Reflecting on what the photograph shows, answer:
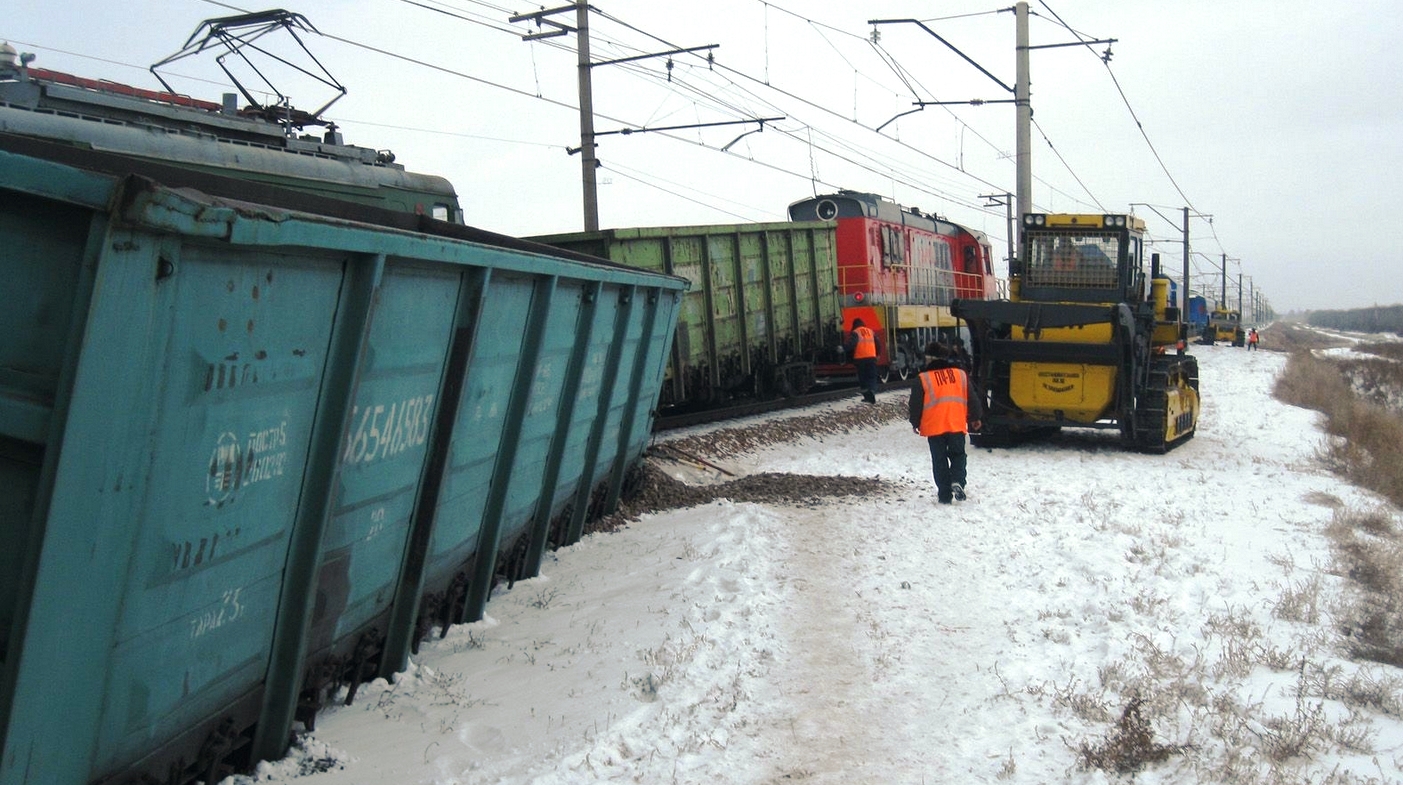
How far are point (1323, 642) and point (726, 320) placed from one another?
36.5ft

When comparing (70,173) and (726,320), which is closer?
(70,173)

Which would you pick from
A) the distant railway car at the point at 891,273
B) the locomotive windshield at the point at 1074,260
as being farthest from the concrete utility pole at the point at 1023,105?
the locomotive windshield at the point at 1074,260

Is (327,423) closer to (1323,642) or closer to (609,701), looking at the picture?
(609,701)

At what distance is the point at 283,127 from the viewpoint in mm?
9727

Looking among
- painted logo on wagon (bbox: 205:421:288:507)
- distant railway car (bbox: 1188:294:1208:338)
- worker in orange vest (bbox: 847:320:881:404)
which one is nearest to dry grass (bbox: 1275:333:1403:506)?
worker in orange vest (bbox: 847:320:881:404)

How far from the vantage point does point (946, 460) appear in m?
10.2

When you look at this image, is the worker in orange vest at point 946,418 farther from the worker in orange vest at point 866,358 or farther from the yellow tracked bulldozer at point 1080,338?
the worker in orange vest at point 866,358

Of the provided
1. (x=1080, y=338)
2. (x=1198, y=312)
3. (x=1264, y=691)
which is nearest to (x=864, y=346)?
(x=1080, y=338)

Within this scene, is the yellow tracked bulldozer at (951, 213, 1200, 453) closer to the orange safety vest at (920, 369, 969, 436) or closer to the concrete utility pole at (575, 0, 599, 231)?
the orange safety vest at (920, 369, 969, 436)

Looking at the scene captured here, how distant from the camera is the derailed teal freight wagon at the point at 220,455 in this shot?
9.11ft

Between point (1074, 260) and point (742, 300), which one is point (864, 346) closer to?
point (742, 300)

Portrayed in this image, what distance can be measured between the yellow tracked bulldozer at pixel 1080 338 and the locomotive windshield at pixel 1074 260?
0.01 metres

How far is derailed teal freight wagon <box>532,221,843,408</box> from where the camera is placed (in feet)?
48.0

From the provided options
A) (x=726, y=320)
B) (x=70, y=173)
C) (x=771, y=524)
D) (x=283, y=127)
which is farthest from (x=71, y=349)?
(x=726, y=320)
